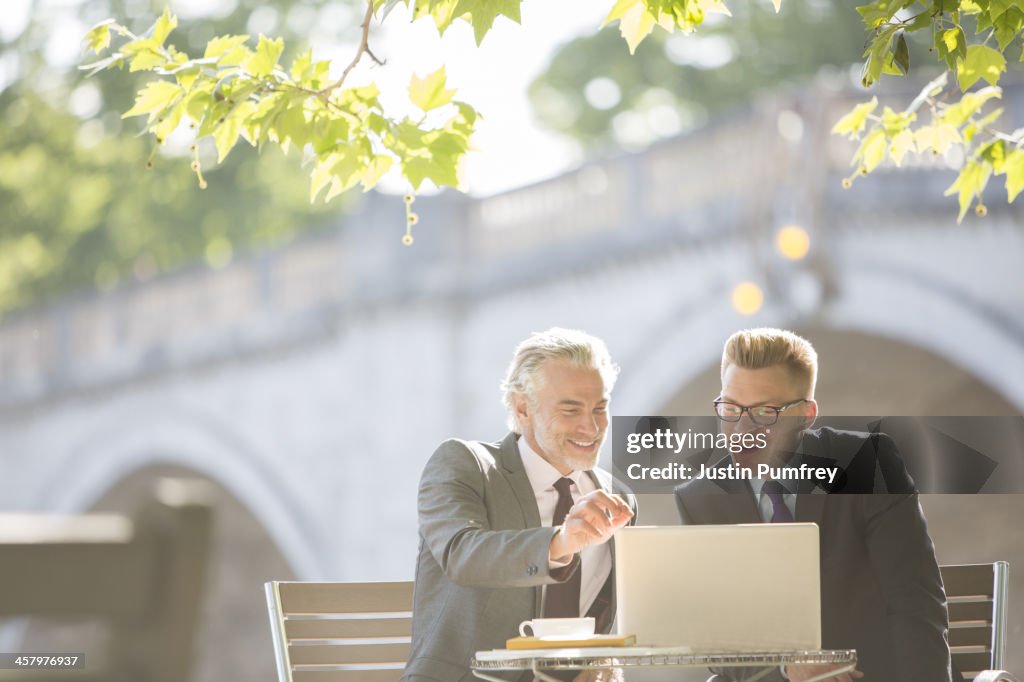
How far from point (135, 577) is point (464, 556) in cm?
162

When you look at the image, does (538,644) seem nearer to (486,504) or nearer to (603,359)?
(486,504)

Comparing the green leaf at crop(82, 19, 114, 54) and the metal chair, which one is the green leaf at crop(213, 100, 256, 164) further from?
Result: the metal chair

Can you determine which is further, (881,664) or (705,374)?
(705,374)

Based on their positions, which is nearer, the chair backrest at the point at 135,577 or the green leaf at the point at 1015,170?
the chair backrest at the point at 135,577

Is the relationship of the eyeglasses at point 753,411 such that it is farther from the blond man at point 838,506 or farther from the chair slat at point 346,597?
the chair slat at point 346,597

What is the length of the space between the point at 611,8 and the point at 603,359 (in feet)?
2.60

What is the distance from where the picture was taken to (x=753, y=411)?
306 cm

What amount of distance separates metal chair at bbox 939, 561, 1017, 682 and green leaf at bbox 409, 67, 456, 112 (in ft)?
5.21

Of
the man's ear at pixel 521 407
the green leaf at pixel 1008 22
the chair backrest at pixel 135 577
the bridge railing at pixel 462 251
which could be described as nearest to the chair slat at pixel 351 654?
the man's ear at pixel 521 407

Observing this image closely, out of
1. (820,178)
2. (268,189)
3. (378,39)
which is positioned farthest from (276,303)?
(820,178)

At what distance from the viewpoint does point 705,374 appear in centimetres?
1372

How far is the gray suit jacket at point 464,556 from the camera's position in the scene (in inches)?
119

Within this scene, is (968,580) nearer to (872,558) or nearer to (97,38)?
(872,558)

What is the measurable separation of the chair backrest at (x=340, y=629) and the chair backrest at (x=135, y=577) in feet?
6.43
